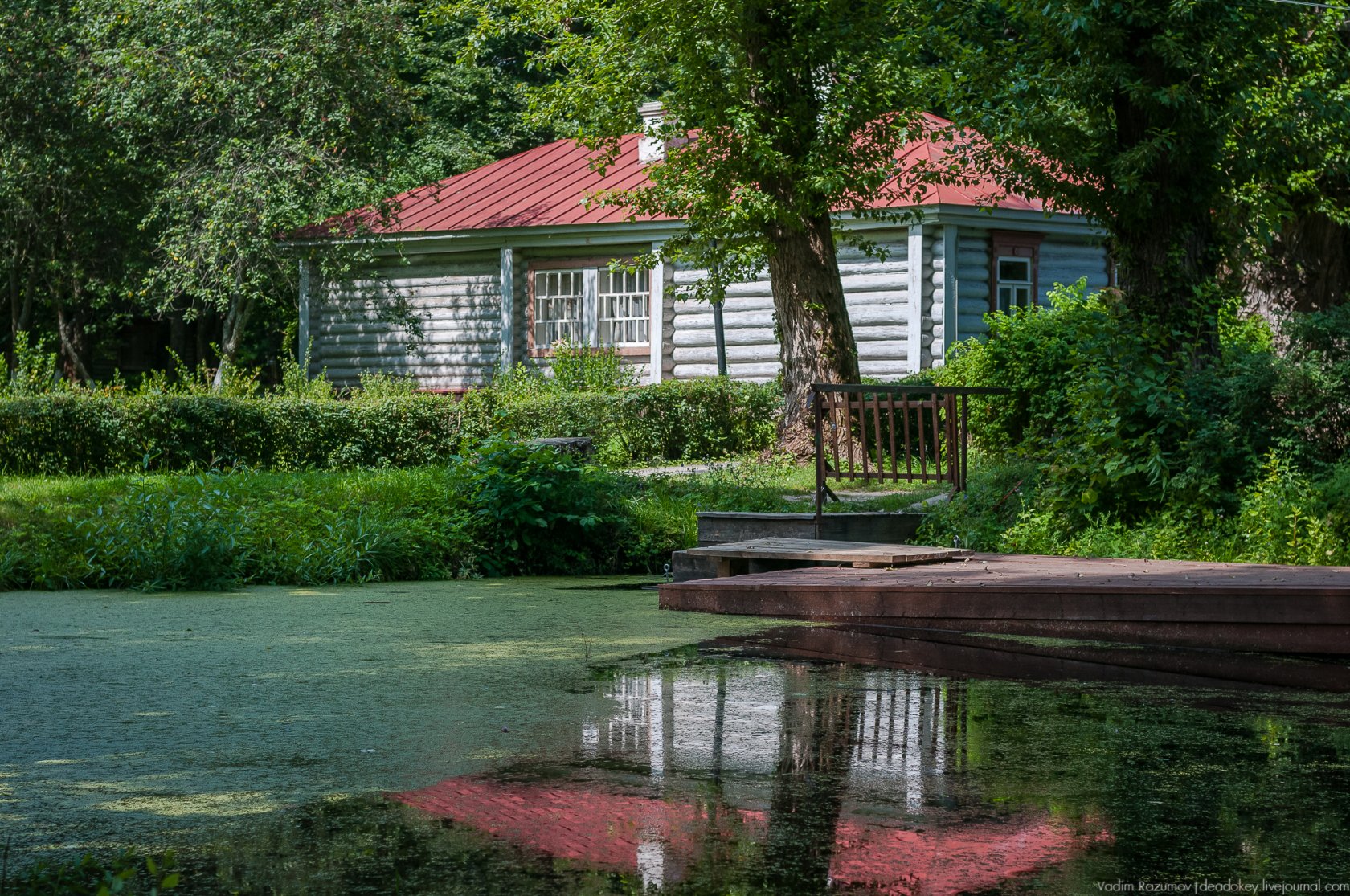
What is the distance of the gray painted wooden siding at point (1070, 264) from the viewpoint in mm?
20953

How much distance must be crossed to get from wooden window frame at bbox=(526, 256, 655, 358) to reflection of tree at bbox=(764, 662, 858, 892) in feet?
53.5

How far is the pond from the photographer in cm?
329

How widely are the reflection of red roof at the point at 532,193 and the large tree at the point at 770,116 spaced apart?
3.83m

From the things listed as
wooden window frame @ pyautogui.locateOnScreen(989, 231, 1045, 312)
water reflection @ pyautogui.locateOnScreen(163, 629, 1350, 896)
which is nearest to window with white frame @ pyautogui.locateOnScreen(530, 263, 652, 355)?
wooden window frame @ pyautogui.locateOnScreen(989, 231, 1045, 312)

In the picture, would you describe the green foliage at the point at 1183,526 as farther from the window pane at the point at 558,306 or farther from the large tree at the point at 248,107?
the large tree at the point at 248,107

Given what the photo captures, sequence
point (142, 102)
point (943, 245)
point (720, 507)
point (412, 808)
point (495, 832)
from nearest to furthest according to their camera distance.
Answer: point (495, 832), point (412, 808), point (720, 507), point (943, 245), point (142, 102)

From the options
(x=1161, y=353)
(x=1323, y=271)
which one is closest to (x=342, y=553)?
(x=1161, y=353)

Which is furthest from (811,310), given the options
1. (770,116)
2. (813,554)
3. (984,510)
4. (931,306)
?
(813,554)

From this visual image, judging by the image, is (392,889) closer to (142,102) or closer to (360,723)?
(360,723)

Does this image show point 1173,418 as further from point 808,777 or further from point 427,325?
point 427,325

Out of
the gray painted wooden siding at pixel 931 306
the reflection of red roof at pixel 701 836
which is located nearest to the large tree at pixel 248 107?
the gray painted wooden siding at pixel 931 306

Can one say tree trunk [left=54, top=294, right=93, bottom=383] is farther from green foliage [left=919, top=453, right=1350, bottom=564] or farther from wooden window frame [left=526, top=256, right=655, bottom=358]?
green foliage [left=919, top=453, right=1350, bottom=564]

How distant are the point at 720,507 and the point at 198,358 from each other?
76.7ft

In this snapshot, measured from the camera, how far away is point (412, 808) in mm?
3791
